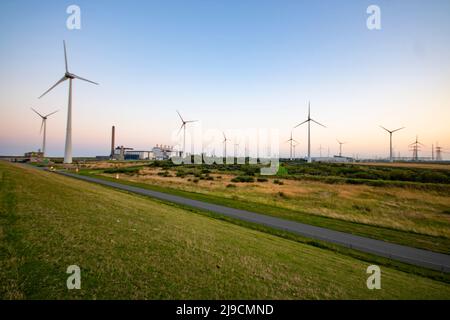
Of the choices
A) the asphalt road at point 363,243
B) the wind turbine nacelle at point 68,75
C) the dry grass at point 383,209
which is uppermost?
the wind turbine nacelle at point 68,75

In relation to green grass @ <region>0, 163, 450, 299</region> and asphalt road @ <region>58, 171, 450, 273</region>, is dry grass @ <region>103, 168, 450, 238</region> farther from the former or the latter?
green grass @ <region>0, 163, 450, 299</region>

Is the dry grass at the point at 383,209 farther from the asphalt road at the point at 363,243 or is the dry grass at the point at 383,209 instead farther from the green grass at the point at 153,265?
the green grass at the point at 153,265

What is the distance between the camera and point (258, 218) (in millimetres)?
18844

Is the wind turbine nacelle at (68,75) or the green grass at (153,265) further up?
the wind turbine nacelle at (68,75)

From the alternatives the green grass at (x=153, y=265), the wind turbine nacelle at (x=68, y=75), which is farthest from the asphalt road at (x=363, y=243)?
the wind turbine nacelle at (x=68, y=75)

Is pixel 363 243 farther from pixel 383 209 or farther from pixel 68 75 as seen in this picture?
pixel 68 75

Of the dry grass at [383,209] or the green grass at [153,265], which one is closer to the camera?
the green grass at [153,265]

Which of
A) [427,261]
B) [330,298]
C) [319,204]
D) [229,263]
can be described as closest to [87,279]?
[229,263]

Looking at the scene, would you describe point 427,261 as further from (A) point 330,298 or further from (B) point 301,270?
(A) point 330,298

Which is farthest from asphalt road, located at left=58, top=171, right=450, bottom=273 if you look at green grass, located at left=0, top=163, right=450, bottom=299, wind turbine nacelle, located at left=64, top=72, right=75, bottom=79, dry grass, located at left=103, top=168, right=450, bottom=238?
wind turbine nacelle, located at left=64, top=72, right=75, bottom=79

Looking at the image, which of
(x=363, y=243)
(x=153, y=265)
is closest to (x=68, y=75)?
(x=153, y=265)

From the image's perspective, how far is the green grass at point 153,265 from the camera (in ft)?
16.8
